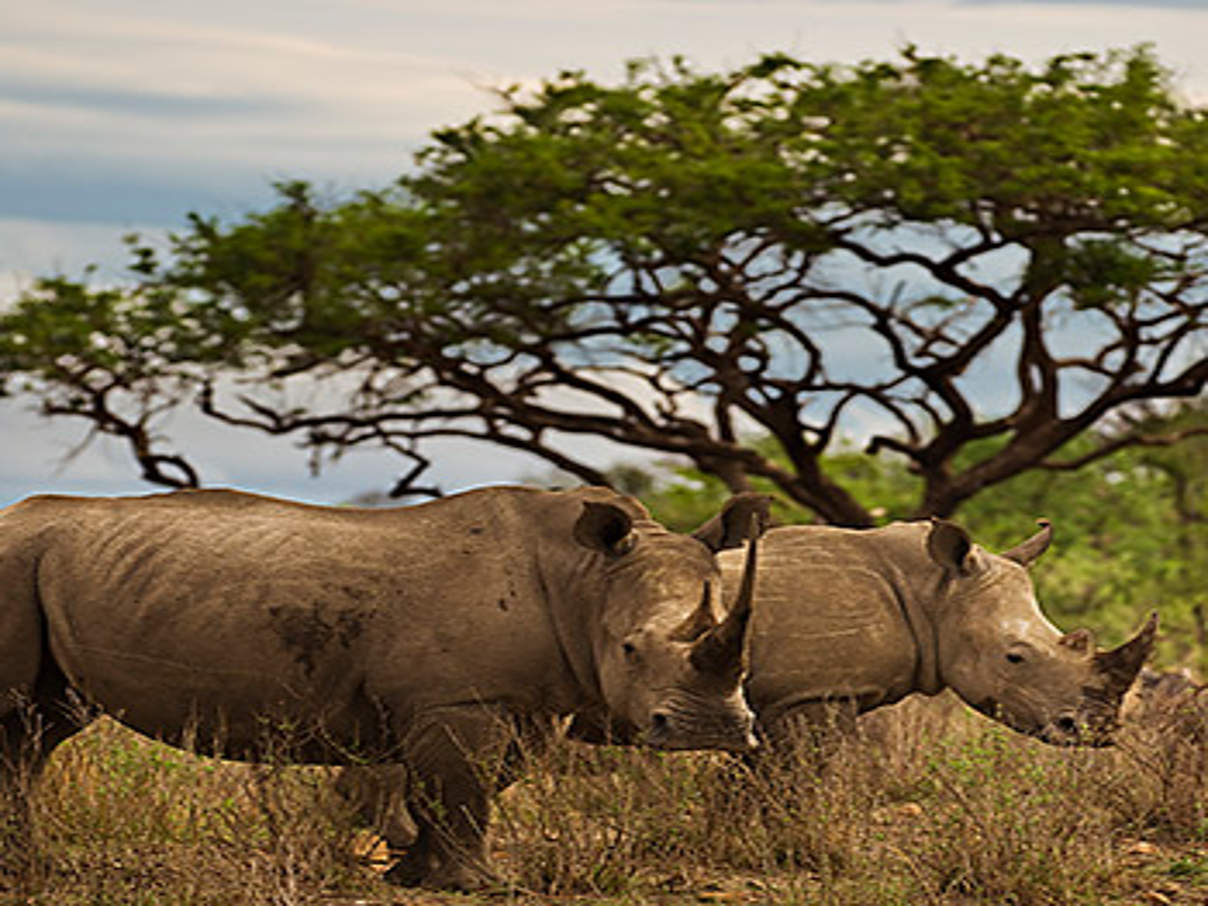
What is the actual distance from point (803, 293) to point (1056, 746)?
14637mm

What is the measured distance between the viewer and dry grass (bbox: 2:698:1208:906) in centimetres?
638

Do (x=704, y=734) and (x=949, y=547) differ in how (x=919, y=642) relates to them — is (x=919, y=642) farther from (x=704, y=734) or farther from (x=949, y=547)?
(x=704, y=734)

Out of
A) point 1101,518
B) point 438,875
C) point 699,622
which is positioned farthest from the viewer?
point 1101,518

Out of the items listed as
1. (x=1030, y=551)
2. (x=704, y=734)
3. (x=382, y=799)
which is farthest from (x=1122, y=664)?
(x=382, y=799)

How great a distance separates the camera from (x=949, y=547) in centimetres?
785

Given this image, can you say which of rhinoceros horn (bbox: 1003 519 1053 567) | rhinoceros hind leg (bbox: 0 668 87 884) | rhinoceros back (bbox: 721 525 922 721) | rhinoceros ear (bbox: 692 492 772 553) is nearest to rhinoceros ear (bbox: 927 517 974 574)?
rhinoceros back (bbox: 721 525 922 721)

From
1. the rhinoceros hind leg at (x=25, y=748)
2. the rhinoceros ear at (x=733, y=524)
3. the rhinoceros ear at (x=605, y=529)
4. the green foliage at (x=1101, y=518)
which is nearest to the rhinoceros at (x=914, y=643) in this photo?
the rhinoceros ear at (x=733, y=524)

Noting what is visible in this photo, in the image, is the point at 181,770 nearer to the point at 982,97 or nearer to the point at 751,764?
the point at 751,764

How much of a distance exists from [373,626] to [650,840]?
1362 millimetres

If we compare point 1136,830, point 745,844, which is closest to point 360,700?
point 745,844

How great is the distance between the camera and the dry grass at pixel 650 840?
638cm

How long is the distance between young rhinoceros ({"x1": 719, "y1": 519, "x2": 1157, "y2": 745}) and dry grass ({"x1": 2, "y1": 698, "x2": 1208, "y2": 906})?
24 cm

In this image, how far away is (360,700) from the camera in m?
6.59

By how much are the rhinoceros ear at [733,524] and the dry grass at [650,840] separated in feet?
2.78
